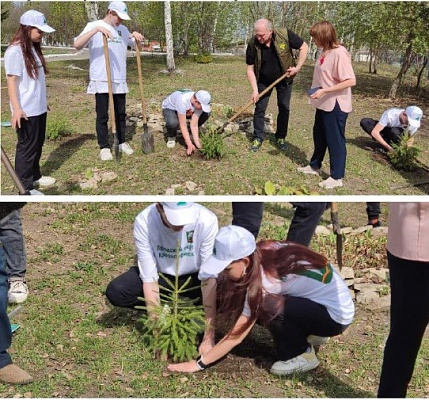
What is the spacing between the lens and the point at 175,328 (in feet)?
6.98

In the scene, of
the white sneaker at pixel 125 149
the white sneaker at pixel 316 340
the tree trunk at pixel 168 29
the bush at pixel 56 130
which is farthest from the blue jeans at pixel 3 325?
the bush at pixel 56 130

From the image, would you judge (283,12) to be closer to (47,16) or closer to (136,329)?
(47,16)

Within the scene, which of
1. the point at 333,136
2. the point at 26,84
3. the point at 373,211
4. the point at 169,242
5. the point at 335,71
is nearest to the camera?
the point at 169,242

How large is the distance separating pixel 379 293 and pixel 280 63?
6.15ft

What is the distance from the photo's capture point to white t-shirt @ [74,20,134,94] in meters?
3.25

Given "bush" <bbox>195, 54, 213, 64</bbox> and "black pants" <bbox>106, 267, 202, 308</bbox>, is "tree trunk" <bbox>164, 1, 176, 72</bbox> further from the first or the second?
"black pants" <bbox>106, 267, 202, 308</bbox>

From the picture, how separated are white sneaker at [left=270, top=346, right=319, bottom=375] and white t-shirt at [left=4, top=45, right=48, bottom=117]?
1.85 m

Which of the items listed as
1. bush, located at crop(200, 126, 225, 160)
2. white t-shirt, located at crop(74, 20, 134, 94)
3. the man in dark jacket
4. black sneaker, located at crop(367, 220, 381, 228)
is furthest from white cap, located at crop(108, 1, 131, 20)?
black sneaker, located at crop(367, 220, 381, 228)

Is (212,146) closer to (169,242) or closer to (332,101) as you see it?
(332,101)

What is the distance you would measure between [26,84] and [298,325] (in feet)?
6.16

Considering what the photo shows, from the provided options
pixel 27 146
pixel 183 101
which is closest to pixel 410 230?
pixel 27 146

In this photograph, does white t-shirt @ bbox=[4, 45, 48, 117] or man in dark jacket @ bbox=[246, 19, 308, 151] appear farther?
man in dark jacket @ bbox=[246, 19, 308, 151]

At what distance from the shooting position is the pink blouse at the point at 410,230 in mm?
1542

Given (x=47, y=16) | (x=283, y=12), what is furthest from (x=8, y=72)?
(x=283, y=12)
